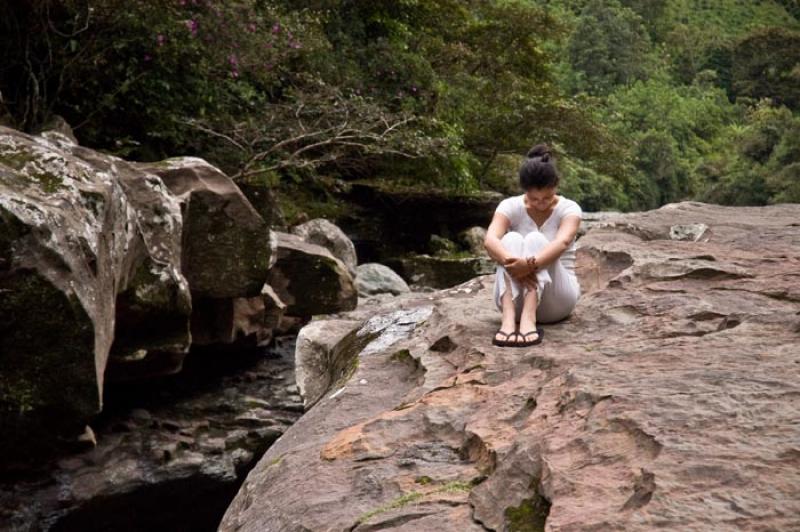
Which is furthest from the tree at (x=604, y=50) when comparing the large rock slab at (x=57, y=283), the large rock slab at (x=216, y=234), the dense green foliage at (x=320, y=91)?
the large rock slab at (x=57, y=283)

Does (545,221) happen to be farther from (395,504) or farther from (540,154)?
(395,504)

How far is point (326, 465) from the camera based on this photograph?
2938 mm

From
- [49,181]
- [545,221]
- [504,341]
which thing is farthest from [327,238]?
[504,341]

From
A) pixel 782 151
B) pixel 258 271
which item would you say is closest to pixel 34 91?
pixel 258 271

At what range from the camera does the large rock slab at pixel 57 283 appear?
5242 millimetres

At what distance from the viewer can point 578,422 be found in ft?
8.38

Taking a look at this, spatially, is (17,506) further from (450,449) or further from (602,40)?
(602,40)

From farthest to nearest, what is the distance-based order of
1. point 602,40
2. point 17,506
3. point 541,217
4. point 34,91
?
1. point 602,40
2. point 34,91
3. point 17,506
4. point 541,217

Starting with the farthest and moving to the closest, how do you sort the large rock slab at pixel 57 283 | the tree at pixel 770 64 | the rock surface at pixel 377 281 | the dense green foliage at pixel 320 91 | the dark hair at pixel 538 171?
1. the tree at pixel 770 64
2. the rock surface at pixel 377 281
3. the dense green foliage at pixel 320 91
4. the large rock slab at pixel 57 283
5. the dark hair at pixel 538 171

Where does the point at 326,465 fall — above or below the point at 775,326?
below

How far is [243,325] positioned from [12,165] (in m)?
3.29

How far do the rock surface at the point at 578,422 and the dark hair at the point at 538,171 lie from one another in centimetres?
63

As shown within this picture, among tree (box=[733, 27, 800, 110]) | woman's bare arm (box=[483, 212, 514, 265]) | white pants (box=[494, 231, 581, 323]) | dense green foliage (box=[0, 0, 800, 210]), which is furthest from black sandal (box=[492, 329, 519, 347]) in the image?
tree (box=[733, 27, 800, 110])

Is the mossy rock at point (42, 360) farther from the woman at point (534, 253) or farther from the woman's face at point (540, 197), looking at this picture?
the woman's face at point (540, 197)
